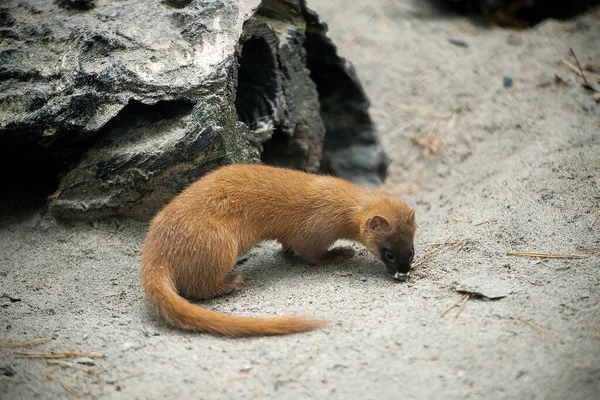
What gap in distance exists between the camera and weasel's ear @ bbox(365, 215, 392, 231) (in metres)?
4.12

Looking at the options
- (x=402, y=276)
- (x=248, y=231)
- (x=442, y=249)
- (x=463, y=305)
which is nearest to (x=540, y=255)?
(x=442, y=249)

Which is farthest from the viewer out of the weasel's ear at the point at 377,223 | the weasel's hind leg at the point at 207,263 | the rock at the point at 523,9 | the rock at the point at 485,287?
the rock at the point at 523,9

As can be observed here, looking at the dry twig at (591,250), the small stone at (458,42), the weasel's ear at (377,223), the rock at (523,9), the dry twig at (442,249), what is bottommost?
the dry twig at (442,249)

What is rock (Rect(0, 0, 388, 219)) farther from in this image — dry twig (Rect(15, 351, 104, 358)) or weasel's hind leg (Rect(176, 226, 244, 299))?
dry twig (Rect(15, 351, 104, 358))

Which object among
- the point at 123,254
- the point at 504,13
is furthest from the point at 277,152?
the point at 504,13

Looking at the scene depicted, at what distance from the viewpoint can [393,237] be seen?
4090 millimetres

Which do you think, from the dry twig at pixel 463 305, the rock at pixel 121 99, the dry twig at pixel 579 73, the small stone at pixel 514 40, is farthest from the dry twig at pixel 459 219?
the small stone at pixel 514 40

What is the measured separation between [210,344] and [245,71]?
103 inches

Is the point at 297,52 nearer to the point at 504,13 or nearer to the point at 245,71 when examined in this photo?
the point at 245,71

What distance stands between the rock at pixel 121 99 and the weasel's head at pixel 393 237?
1.17 m

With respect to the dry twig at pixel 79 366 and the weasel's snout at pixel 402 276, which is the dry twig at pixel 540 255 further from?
the dry twig at pixel 79 366

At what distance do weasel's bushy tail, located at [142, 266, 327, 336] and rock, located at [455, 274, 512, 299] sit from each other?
98cm

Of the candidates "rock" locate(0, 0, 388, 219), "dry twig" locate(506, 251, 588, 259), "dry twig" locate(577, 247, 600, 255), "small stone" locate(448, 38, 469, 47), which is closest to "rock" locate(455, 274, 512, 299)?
"dry twig" locate(506, 251, 588, 259)

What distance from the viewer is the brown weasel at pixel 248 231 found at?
3428 millimetres
